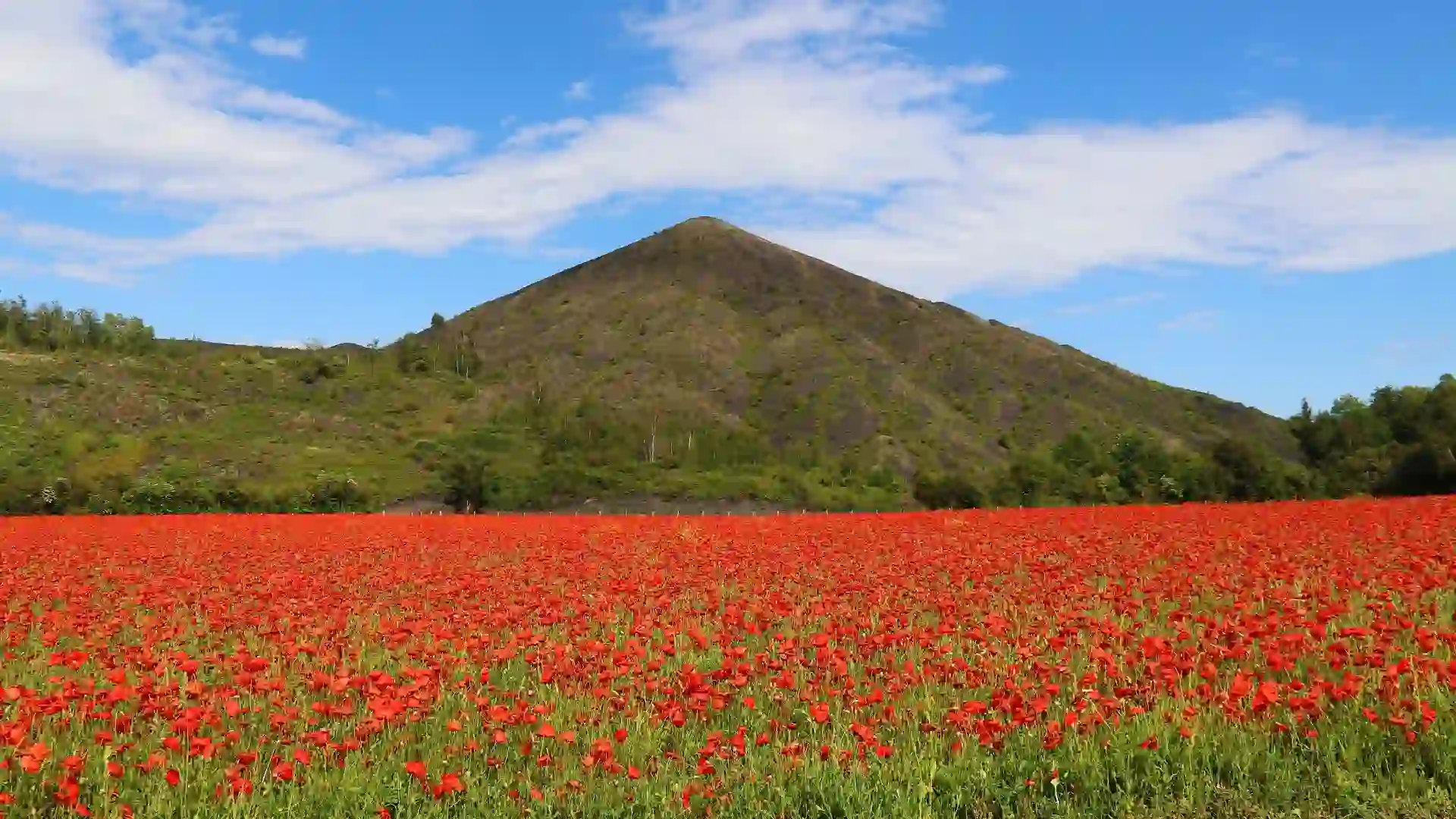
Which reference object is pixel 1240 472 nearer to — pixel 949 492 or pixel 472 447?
pixel 949 492

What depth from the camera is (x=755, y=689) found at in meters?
8.52

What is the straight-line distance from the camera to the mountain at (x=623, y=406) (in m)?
54.1

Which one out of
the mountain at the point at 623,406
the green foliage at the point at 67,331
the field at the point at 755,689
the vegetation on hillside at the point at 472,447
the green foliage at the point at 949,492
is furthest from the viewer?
the green foliage at the point at 67,331

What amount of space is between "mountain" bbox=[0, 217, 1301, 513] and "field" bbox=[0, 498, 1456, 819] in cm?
3487

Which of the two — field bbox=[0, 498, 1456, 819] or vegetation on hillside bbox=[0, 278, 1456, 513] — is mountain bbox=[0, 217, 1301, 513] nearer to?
vegetation on hillside bbox=[0, 278, 1456, 513]

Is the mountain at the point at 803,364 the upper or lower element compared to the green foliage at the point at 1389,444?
upper

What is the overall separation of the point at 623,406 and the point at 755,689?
9526 centimetres

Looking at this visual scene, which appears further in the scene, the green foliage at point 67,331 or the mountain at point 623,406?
the green foliage at point 67,331

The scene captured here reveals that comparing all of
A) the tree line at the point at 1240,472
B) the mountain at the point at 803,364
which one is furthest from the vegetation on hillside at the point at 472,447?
the mountain at the point at 803,364

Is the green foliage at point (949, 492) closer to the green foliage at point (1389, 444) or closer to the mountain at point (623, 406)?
the mountain at point (623, 406)

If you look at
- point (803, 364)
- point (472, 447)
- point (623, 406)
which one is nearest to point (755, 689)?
point (472, 447)

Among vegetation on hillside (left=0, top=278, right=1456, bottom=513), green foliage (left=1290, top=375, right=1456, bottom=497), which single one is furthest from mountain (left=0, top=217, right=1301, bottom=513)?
green foliage (left=1290, top=375, right=1456, bottom=497)

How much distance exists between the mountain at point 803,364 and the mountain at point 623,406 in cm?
36

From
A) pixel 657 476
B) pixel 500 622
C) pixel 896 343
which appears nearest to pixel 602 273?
pixel 896 343
